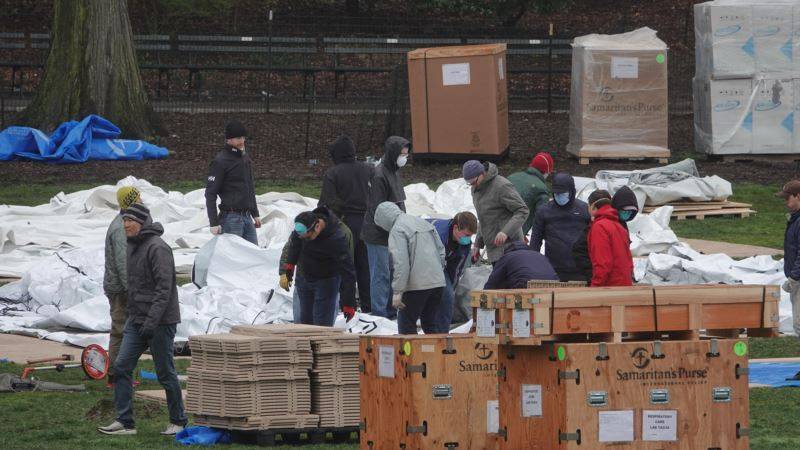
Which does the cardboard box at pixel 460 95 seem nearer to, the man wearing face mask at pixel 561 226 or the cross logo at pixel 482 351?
the man wearing face mask at pixel 561 226

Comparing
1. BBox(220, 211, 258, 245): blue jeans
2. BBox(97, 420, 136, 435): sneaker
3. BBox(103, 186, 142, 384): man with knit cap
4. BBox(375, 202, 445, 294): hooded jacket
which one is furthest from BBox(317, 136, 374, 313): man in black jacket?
BBox(97, 420, 136, 435): sneaker

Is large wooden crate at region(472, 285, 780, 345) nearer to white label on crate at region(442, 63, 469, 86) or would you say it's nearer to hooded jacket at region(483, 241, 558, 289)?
hooded jacket at region(483, 241, 558, 289)

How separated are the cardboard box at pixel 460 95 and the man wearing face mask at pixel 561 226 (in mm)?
11280

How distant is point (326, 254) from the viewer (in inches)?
504

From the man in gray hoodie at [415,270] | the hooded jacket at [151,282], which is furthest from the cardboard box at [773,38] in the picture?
the hooded jacket at [151,282]

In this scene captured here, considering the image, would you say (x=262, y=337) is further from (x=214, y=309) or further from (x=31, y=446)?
(x=214, y=309)

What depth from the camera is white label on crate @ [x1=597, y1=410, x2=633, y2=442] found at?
8961 mm

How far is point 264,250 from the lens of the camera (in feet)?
53.7

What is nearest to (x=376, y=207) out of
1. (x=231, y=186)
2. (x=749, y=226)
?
(x=231, y=186)

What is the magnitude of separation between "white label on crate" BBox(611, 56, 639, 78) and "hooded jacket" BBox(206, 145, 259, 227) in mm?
10802

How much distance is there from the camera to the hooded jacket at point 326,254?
12.8m

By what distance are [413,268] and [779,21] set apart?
14.6 m

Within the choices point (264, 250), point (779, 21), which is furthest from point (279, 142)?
point (264, 250)

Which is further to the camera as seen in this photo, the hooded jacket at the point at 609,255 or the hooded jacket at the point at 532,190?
the hooded jacket at the point at 532,190
